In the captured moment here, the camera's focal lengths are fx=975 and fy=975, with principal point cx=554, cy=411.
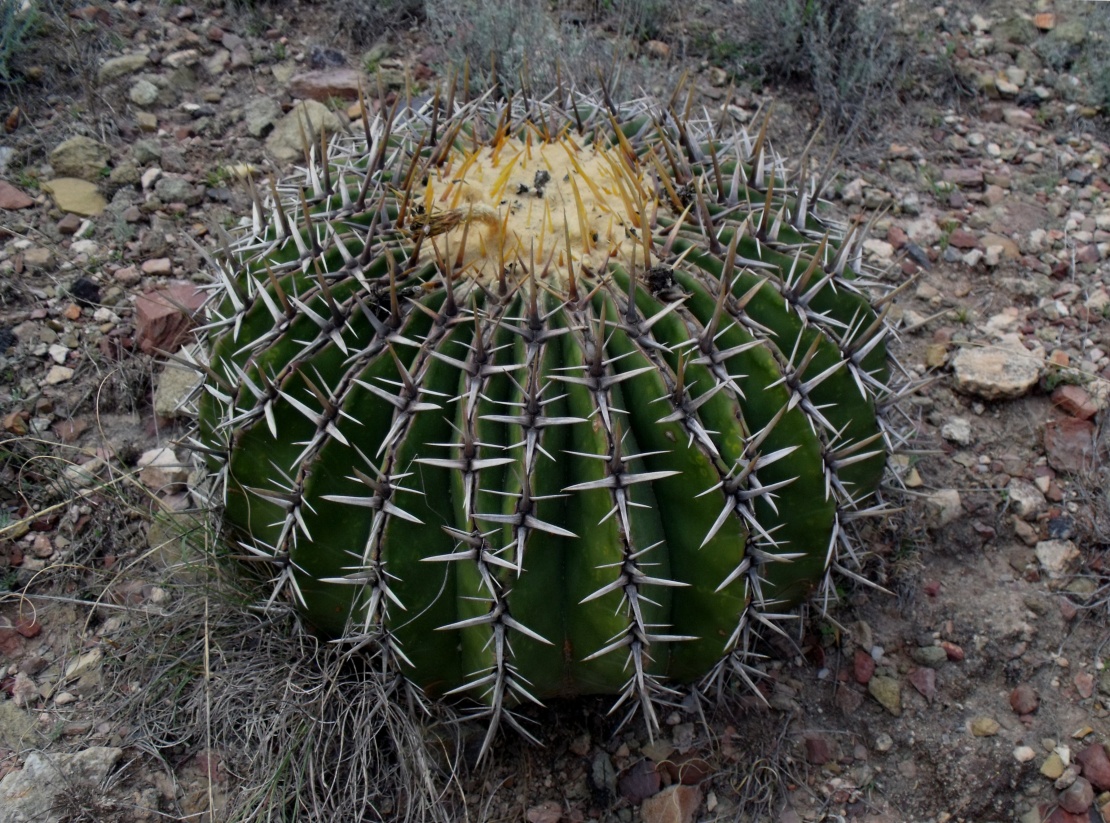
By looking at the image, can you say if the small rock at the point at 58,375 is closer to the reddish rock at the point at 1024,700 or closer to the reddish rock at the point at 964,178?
the reddish rock at the point at 1024,700

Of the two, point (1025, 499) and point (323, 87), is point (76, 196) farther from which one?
point (1025, 499)

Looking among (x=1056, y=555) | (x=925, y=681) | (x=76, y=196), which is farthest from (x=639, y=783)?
(x=76, y=196)

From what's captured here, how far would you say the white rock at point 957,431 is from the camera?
331 cm

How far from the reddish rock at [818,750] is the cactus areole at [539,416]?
0.43 m

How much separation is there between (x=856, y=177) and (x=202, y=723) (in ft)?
11.0

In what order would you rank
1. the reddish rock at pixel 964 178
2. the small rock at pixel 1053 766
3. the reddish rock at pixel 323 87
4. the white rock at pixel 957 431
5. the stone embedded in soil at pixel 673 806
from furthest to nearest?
1. the reddish rock at pixel 323 87
2. the reddish rock at pixel 964 178
3. the white rock at pixel 957 431
4. the small rock at pixel 1053 766
5. the stone embedded in soil at pixel 673 806

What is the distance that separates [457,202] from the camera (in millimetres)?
2275

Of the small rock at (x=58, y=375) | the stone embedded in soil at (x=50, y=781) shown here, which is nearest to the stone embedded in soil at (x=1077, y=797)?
the stone embedded in soil at (x=50, y=781)

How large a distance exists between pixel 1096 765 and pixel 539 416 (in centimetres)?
179

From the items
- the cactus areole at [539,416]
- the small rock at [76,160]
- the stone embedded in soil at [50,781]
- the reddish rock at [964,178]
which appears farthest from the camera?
the reddish rock at [964,178]

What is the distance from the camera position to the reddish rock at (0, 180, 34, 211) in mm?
3730

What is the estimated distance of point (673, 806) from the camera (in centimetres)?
241

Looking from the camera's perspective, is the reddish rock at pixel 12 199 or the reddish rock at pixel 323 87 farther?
the reddish rock at pixel 323 87

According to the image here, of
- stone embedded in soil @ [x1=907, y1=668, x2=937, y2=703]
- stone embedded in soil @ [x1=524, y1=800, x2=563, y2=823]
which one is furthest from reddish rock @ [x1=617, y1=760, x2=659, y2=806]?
stone embedded in soil @ [x1=907, y1=668, x2=937, y2=703]
